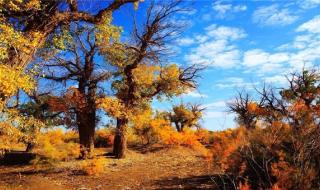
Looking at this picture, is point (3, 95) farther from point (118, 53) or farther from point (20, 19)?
point (118, 53)

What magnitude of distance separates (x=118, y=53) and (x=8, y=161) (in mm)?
10343

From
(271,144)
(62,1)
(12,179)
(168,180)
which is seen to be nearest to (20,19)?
(62,1)

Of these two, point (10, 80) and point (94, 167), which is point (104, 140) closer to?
point (94, 167)

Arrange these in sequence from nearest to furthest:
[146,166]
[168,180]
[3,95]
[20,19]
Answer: [3,95]
[20,19]
[168,180]
[146,166]

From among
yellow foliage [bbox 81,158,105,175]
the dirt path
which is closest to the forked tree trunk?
the dirt path

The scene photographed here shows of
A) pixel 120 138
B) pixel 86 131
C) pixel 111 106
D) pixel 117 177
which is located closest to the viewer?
pixel 117 177

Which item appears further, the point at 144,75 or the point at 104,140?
the point at 104,140

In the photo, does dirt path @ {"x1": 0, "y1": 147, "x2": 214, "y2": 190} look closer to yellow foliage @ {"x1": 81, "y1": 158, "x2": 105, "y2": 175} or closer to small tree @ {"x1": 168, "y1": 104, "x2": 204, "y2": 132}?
yellow foliage @ {"x1": 81, "y1": 158, "x2": 105, "y2": 175}

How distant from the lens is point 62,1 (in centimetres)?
1772

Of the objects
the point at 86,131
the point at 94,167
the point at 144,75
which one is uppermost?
the point at 144,75

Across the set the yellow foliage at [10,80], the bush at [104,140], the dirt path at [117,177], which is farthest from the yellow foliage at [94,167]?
the bush at [104,140]

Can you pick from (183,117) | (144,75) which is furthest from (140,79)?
(183,117)

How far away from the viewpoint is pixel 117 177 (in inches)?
755

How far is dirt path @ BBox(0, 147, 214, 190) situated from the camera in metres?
17.1
